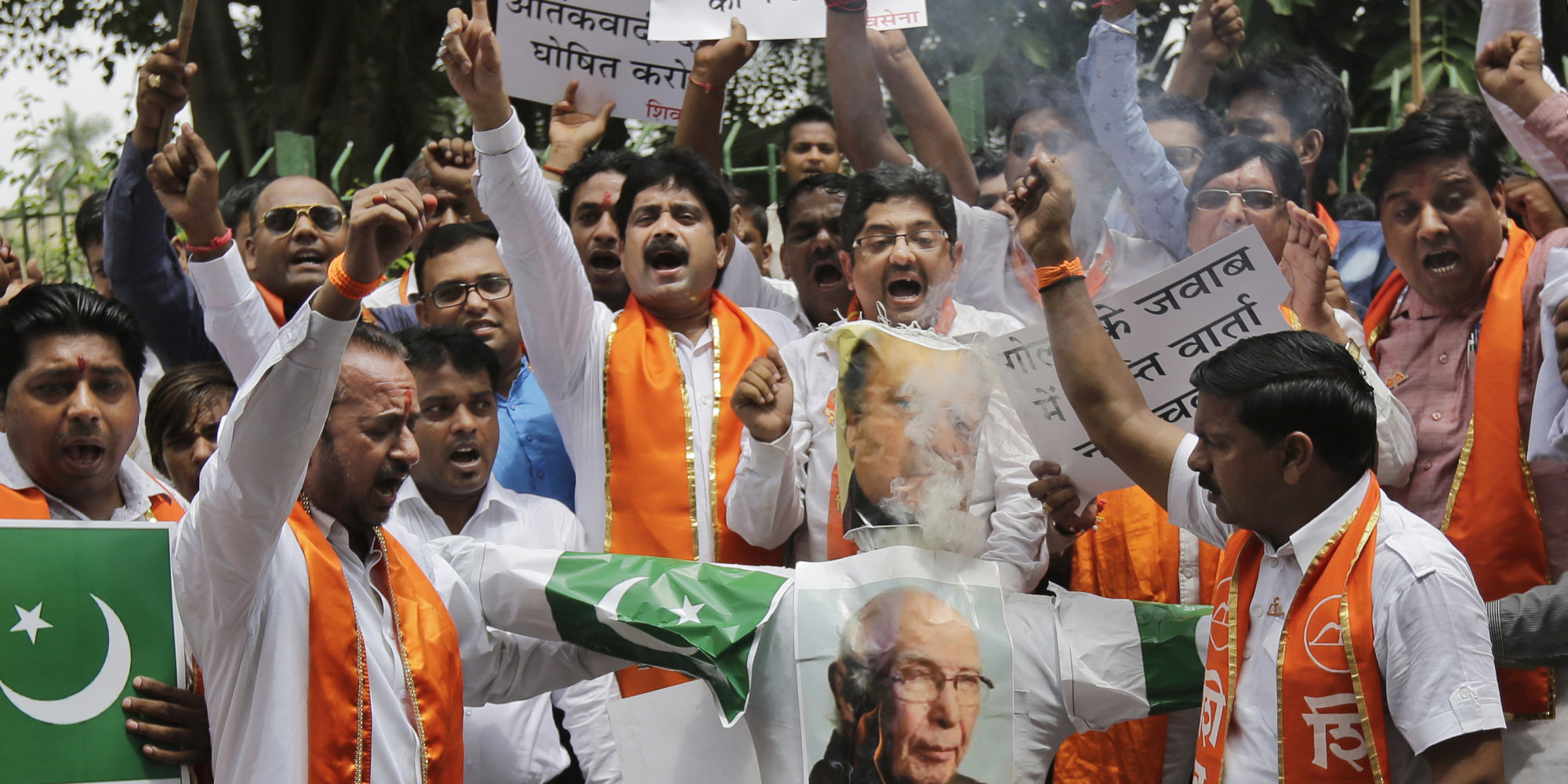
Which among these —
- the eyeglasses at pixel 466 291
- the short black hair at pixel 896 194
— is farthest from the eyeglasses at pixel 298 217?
the short black hair at pixel 896 194

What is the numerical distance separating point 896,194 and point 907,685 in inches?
61.9

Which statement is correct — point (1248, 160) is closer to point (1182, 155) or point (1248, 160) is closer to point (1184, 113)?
point (1182, 155)

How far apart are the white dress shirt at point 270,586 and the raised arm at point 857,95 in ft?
8.04

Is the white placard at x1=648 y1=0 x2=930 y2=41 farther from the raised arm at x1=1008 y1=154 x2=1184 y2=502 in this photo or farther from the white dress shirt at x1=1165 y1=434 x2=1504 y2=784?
the white dress shirt at x1=1165 y1=434 x2=1504 y2=784

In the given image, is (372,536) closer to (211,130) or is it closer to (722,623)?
(722,623)

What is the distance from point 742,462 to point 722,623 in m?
0.81

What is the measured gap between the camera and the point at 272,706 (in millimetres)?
3051

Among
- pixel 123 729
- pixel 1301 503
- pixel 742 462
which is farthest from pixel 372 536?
pixel 1301 503

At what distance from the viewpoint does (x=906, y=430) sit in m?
3.23

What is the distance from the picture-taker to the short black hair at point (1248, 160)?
4297 millimetres

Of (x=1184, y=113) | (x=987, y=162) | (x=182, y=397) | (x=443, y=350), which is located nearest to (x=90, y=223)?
(x=182, y=397)

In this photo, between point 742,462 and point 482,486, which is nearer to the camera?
point 742,462

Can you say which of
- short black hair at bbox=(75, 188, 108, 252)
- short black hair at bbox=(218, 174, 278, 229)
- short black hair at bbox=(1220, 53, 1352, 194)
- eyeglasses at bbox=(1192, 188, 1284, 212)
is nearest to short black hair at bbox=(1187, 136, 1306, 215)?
eyeglasses at bbox=(1192, 188, 1284, 212)

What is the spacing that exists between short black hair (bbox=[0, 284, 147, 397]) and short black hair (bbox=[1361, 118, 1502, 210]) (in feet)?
10.5
